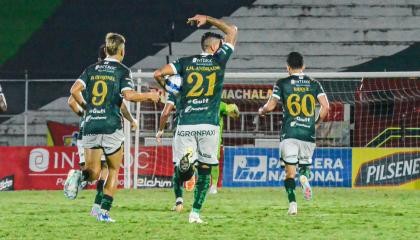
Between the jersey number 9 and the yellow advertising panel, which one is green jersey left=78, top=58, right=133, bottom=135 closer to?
the jersey number 9

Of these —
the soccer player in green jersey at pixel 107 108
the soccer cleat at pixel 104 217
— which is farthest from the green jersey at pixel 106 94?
the soccer cleat at pixel 104 217

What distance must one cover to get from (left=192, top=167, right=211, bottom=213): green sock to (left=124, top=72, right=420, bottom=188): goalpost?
8.77 meters

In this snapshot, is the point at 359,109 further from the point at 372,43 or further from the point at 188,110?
the point at 188,110

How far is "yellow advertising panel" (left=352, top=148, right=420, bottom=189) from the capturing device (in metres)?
20.6

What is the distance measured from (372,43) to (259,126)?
5425 millimetres

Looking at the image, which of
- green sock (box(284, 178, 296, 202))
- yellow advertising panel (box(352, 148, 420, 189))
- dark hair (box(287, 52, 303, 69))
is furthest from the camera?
yellow advertising panel (box(352, 148, 420, 189))

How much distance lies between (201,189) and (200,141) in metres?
0.55

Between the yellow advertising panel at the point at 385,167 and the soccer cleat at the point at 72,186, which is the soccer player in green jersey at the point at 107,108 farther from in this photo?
the yellow advertising panel at the point at 385,167

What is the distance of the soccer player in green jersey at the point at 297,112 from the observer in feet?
43.3

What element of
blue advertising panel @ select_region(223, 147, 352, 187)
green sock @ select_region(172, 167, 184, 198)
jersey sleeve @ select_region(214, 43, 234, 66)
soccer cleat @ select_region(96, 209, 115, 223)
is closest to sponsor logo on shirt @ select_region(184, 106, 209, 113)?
jersey sleeve @ select_region(214, 43, 234, 66)

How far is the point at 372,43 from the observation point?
2700 cm

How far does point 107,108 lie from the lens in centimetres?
1177

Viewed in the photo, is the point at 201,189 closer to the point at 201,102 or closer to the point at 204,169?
the point at 204,169

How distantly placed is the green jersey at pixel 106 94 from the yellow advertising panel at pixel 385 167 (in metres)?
9.82
